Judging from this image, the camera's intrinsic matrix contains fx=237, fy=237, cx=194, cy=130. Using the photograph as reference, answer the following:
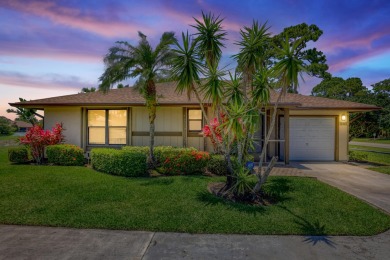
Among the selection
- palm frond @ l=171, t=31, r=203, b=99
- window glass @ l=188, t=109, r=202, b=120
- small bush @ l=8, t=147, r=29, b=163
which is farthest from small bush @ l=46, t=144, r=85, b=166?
palm frond @ l=171, t=31, r=203, b=99

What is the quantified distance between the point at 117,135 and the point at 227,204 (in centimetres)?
950

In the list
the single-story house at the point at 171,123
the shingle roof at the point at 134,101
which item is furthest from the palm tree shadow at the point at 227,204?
the single-story house at the point at 171,123

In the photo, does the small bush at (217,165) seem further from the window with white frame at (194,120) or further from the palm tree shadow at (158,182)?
the window with white frame at (194,120)

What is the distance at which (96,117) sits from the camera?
1414 cm

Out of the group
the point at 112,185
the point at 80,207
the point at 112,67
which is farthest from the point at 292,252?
the point at 112,67

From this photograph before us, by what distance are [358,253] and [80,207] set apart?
6.17 m

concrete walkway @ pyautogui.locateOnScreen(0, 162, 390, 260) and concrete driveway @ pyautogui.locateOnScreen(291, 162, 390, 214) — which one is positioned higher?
concrete driveway @ pyautogui.locateOnScreen(291, 162, 390, 214)

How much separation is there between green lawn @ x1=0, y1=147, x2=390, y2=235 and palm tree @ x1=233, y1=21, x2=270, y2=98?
352 cm

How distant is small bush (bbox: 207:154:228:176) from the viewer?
32.2ft

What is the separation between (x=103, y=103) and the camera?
12.9 meters

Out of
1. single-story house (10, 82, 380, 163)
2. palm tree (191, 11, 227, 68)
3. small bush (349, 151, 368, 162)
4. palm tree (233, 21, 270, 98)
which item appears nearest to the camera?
palm tree (233, 21, 270, 98)

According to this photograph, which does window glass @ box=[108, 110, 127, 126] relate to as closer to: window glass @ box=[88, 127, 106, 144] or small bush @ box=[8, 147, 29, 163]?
window glass @ box=[88, 127, 106, 144]

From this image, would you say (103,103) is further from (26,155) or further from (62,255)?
(62,255)

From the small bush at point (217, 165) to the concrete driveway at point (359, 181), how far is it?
3.47 m
